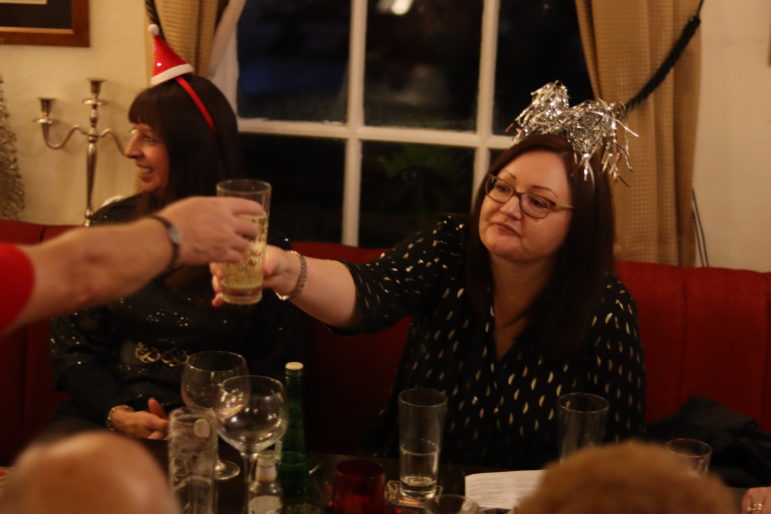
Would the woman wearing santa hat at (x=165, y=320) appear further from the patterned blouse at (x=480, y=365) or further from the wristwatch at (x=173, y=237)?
the wristwatch at (x=173, y=237)

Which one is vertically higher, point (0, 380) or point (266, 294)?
point (266, 294)

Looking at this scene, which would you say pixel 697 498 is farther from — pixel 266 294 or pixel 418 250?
pixel 266 294

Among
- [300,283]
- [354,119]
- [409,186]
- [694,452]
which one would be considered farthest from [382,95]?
[694,452]

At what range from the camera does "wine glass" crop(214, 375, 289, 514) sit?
4.70 feet

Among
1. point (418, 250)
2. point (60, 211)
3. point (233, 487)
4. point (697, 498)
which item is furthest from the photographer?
point (60, 211)

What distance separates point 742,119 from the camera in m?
2.66

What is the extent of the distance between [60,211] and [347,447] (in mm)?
1215

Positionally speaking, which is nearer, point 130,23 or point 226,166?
point 226,166

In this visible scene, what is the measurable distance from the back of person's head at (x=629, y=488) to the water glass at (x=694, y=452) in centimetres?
87

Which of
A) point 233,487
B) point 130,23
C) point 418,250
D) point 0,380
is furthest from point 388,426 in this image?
point 130,23

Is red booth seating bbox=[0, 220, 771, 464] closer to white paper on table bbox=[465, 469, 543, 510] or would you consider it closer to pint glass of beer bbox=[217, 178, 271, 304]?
white paper on table bbox=[465, 469, 543, 510]

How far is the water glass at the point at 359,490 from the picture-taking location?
1.40 meters

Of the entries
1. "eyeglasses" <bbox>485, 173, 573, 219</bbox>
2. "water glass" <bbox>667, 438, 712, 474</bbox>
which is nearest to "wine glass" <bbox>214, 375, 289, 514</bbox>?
"water glass" <bbox>667, 438, 712, 474</bbox>

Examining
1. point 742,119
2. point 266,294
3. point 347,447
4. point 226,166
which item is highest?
point 742,119
